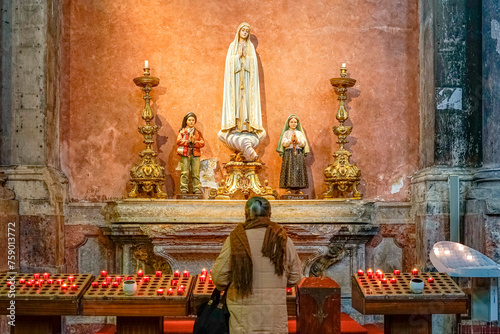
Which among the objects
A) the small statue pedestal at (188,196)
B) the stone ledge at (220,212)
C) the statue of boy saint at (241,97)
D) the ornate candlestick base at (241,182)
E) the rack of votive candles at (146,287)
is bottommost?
the rack of votive candles at (146,287)

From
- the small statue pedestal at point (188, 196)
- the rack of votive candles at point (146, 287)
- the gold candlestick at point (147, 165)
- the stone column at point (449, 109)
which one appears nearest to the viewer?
the rack of votive candles at point (146, 287)

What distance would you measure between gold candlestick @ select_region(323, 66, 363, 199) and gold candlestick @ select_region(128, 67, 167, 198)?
184 cm

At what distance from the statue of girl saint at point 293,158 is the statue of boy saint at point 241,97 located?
11.9 inches

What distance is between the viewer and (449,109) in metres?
7.12

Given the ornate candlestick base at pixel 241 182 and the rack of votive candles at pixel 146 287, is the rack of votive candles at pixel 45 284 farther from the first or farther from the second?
the ornate candlestick base at pixel 241 182

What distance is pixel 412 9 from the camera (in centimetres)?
782

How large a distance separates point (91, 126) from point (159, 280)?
3006mm

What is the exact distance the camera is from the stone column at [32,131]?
7035mm

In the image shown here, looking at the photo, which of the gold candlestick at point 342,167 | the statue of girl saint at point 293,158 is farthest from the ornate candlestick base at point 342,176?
the statue of girl saint at point 293,158

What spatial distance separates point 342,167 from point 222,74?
177 centimetres

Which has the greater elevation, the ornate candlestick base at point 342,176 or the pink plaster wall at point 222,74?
the pink plaster wall at point 222,74

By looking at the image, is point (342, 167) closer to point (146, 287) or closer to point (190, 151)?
point (190, 151)

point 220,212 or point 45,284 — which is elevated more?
point 220,212

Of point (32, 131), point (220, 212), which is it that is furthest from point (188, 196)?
point (32, 131)
